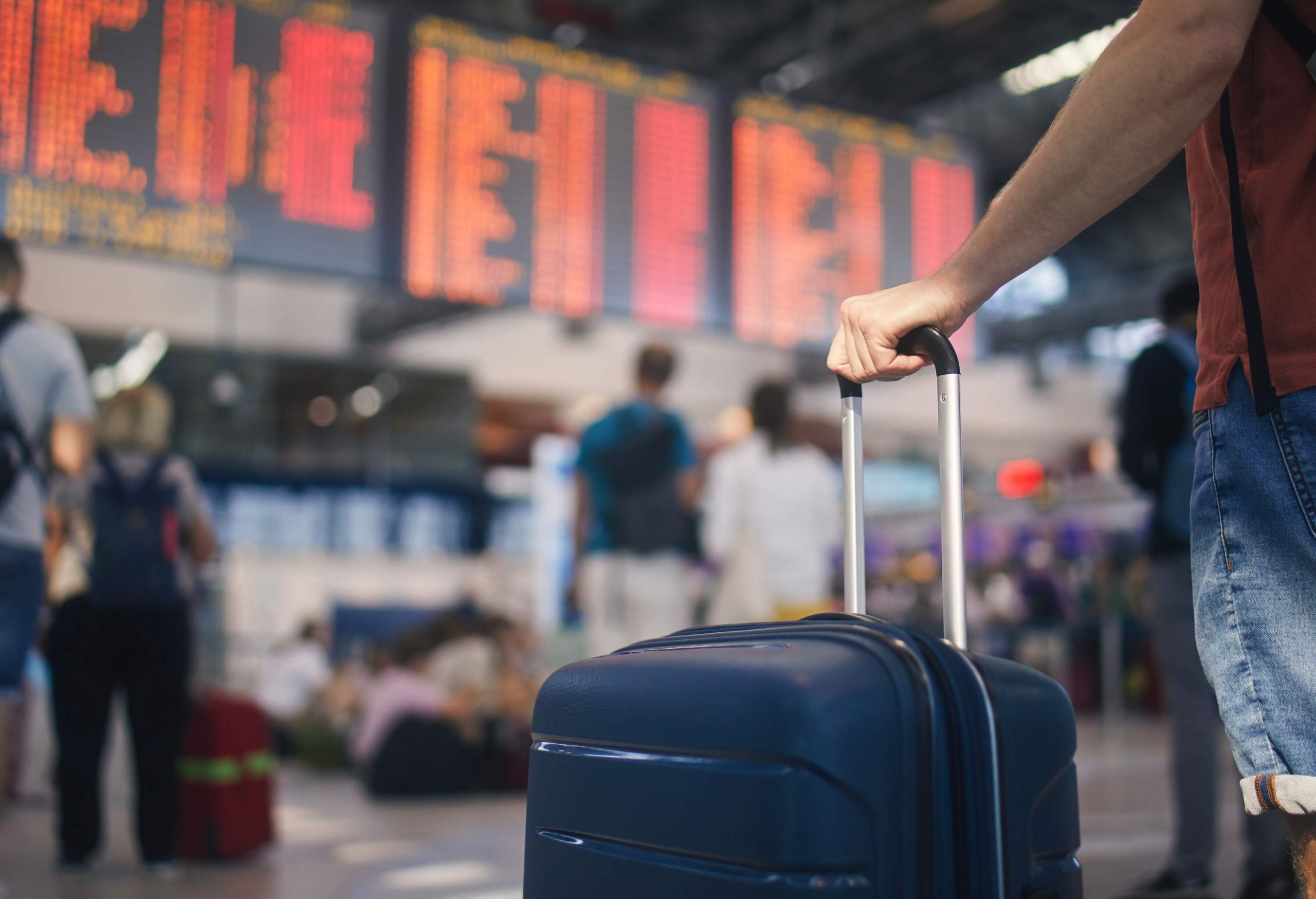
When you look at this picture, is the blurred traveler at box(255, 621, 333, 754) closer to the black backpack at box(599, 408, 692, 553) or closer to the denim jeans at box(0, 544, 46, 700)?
the black backpack at box(599, 408, 692, 553)

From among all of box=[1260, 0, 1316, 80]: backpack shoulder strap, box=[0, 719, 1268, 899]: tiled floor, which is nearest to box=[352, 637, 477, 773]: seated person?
box=[0, 719, 1268, 899]: tiled floor

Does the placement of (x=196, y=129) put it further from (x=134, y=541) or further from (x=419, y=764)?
(x=419, y=764)

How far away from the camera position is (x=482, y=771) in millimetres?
6262

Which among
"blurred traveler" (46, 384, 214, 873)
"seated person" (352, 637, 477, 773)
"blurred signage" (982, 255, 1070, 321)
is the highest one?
"blurred signage" (982, 255, 1070, 321)

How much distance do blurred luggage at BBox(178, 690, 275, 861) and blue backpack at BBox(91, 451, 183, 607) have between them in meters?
0.59

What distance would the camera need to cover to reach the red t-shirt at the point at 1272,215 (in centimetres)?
90

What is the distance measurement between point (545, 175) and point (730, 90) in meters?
1.09

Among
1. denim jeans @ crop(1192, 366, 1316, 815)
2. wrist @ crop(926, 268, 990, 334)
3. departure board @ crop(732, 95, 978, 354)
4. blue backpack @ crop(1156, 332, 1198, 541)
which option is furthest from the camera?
departure board @ crop(732, 95, 978, 354)

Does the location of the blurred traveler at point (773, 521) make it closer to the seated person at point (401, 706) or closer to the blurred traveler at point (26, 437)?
the blurred traveler at point (26, 437)

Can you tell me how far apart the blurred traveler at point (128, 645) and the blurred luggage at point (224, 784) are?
0.19 metres

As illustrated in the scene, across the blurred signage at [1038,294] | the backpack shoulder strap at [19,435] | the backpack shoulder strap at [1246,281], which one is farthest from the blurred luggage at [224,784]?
the blurred signage at [1038,294]

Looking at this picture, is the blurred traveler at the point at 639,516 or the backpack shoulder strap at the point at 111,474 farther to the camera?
the blurred traveler at the point at 639,516

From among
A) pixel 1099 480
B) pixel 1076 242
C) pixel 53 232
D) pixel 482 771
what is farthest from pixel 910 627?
pixel 1076 242

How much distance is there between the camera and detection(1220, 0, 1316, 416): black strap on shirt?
2.97 ft
